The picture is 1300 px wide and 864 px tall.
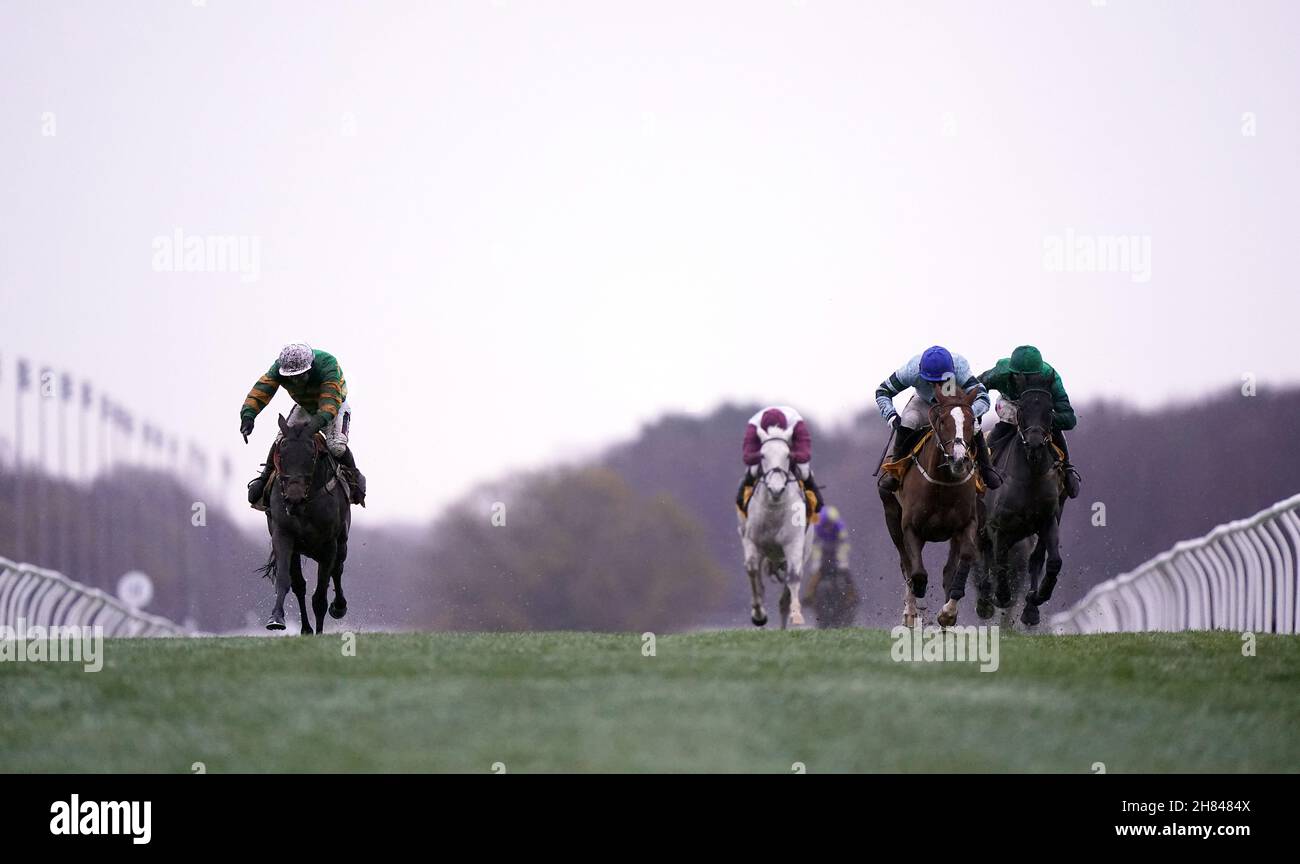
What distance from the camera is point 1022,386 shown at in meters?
14.1

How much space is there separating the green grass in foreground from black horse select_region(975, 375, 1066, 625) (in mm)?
3501

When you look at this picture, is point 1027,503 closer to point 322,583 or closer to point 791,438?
point 791,438

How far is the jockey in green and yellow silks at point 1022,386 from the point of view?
14.0m

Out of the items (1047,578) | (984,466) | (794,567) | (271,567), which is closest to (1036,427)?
(984,466)

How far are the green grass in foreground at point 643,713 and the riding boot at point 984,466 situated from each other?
303 centimetres

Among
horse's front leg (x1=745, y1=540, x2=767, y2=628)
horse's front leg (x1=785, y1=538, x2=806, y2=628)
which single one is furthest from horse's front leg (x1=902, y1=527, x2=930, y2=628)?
horse's front leg (x1=785, y1=538, x2=806, y2=628)

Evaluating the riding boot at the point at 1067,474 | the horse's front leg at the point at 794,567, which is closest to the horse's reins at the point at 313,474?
the riding boot at the point at 1067,474

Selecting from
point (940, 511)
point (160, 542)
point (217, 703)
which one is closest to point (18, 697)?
point (217, 703)

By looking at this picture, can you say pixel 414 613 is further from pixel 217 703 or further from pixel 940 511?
pixel 217 703

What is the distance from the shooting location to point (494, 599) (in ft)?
243

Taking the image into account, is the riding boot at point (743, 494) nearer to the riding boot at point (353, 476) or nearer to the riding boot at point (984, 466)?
the riding boot at point (353, 476)
